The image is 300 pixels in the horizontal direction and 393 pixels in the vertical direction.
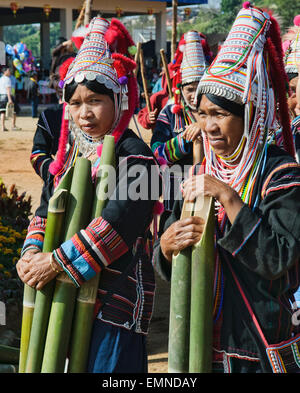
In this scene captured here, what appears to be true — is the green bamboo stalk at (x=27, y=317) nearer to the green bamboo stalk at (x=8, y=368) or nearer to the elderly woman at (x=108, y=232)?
the elderly woman at (x=108, y=232)

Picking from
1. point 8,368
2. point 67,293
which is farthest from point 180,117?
point 67,293

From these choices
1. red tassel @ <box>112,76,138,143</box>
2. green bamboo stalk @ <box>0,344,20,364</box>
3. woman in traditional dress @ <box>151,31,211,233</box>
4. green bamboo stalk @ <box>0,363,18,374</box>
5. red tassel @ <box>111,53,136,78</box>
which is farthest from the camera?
woman in traditional dress @ <box>151,31,211,233</box>

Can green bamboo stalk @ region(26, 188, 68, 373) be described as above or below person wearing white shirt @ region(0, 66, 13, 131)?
below

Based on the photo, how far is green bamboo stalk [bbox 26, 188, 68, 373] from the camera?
288cm

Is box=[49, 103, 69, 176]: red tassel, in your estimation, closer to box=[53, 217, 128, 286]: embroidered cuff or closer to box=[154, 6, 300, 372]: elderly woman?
box=[53, 217, 128, 286]: embroidered cuff

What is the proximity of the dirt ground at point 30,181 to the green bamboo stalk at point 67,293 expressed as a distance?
6.84 feet

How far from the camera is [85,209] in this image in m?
2.90

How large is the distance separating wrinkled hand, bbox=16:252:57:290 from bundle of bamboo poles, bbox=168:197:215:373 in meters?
0.64

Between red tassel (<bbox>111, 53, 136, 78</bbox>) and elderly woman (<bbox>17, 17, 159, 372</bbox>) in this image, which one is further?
red tassel (<bbox>111, 53, 136, 78</bbox>)

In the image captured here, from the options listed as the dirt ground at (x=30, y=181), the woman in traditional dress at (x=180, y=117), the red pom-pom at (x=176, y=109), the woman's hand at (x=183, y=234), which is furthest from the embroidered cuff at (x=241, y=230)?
the red pom-pom at (x=176, y=109)

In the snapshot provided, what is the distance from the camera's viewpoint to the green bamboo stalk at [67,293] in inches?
111

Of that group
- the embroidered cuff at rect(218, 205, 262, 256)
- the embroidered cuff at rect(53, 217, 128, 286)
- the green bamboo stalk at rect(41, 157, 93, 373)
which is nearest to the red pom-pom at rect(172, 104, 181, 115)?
the green bamboo stalk at rect(41, 157, 93, 373)

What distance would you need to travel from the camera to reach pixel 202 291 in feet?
7.97
